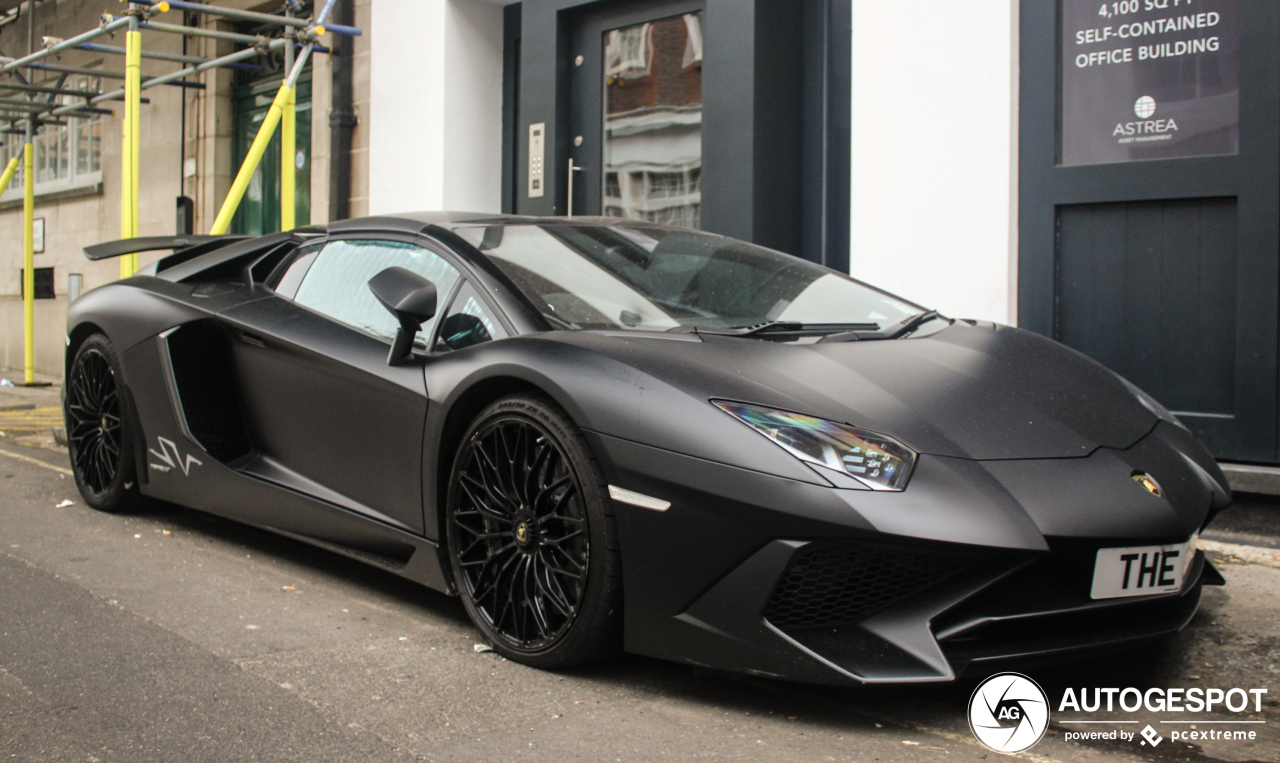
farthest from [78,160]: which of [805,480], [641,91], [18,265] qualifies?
[805,480]

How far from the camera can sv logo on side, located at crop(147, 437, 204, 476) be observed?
13.8 ft

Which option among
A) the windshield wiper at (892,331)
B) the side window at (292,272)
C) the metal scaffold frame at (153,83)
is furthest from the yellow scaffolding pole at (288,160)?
the windshield wiper at (892,331)

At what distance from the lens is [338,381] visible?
353 centimetres

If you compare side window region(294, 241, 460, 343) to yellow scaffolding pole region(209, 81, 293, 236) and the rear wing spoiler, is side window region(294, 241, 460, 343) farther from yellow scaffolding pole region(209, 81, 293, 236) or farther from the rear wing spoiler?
yellow scaffolding pole region(209, 81, 293, 236)

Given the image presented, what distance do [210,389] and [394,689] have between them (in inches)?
71.3

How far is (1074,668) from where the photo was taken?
290 cm

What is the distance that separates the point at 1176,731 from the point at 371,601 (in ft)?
7.14

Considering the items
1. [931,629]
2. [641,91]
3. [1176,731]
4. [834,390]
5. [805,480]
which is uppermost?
[641,91]

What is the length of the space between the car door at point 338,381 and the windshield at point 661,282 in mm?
274

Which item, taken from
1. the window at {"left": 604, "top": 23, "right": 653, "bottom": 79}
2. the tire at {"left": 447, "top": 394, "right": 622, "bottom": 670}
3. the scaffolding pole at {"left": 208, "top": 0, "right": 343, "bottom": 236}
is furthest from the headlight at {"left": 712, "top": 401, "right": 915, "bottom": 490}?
the scaffolding pole at {"left": 208, "top": 0, "right": 343, "bottom": 236}

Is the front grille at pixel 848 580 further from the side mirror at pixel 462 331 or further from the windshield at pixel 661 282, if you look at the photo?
Answer: the side mirror at pixel 462 331

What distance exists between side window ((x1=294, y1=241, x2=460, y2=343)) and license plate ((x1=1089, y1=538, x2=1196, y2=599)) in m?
1.83

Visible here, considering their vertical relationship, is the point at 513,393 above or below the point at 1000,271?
below

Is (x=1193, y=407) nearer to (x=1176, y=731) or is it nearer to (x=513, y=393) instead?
(x=1176, y=731)
